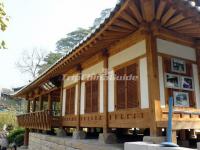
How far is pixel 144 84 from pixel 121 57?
1.37 meters

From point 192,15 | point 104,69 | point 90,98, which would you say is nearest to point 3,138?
point 90,98

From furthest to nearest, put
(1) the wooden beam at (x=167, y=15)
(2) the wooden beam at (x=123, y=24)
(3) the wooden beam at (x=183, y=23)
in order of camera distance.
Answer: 1. (2) the wooden beam at (x=123, y=24)
2. (3) the wooden beam at (x=183, y=23)
3. (1) the wooden beam at (x=167, y=15)

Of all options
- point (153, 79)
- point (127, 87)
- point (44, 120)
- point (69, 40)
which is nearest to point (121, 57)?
point (127, 87)

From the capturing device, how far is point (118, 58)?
6.84 m

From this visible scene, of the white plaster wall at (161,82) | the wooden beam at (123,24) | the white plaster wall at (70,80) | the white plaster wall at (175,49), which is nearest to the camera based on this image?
the wooden beam at (123,24)

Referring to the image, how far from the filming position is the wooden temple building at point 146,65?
16.0 feet

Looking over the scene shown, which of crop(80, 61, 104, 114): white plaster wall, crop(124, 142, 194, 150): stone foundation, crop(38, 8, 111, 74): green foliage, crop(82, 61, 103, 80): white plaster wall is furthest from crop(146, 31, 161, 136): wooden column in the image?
crop(38, 8, 111, 74): green foliage

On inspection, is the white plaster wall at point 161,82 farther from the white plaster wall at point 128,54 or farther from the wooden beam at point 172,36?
the wooden beam at point 172,36

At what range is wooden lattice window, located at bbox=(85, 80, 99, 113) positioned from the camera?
7.82 metres

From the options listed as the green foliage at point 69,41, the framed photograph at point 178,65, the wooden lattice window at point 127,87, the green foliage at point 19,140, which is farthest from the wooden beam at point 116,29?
the green foliage at point 69,41

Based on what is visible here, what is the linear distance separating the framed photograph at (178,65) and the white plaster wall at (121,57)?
0.86 metres

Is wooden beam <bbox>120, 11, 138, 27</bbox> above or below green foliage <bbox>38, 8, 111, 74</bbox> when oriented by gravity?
below

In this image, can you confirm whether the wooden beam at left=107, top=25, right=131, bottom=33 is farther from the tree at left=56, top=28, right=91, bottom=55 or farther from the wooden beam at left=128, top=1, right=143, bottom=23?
the tree at left=56, top=28, right=91, bottom=55

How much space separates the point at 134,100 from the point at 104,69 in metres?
1.86
